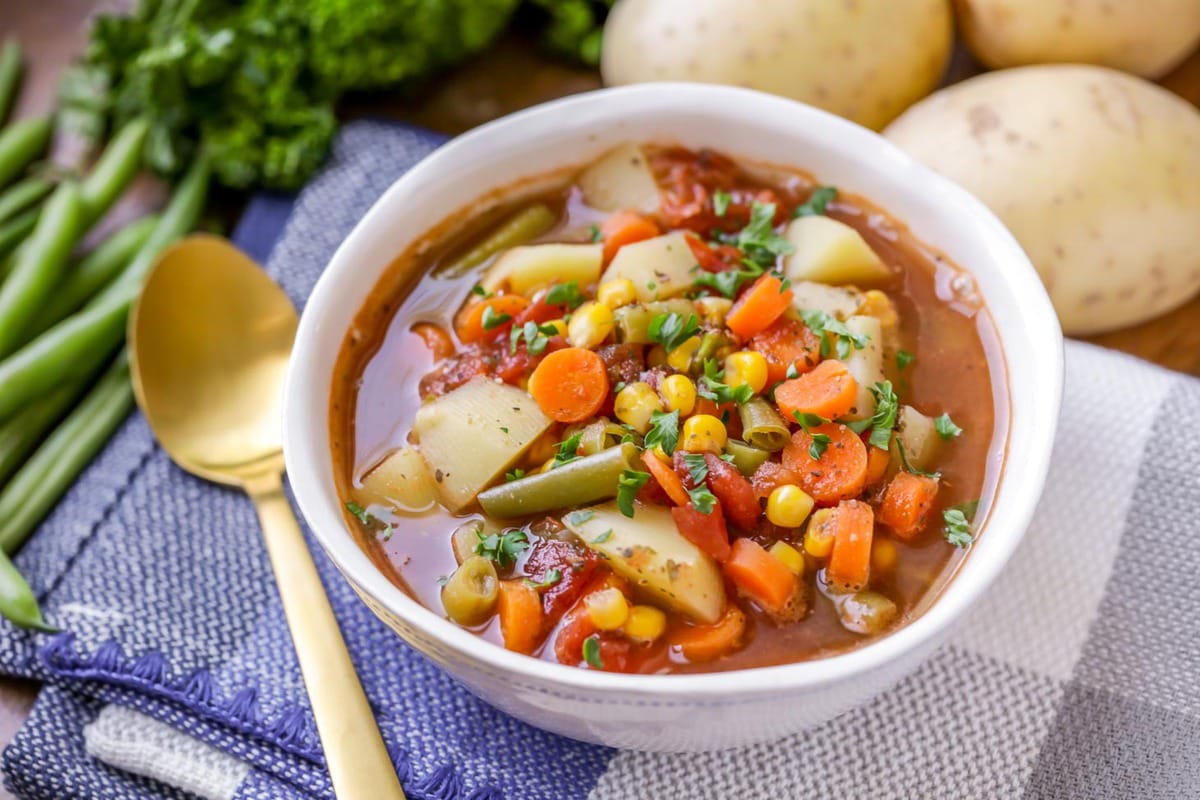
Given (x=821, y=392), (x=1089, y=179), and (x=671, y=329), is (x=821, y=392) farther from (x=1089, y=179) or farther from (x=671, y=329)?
(x=1089, y=179)

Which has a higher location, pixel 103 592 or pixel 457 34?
pixel 457 34

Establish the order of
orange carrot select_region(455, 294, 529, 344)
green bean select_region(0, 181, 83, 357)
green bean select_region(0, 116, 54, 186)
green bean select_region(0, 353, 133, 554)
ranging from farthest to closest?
1. green bean select_region(0, 116, 54, 186)
2. green bean select_region(0, 181, 83, 357)
3. green bean select_region(0, 353, 133, 554)
4. orange carrot select_region(455, 294, 529, 344)

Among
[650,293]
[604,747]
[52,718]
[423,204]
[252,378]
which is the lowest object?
[604,747]

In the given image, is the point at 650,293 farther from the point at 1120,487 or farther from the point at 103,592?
the point at 103,592

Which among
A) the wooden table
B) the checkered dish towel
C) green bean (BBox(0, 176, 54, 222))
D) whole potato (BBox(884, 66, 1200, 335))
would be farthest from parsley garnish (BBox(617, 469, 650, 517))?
green bean (BBox(0, 176, 54, 222))

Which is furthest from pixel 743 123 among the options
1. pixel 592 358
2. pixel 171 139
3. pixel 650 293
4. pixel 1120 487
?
pixel 171 139

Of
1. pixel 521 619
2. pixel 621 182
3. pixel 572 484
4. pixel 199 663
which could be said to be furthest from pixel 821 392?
pixel 199 663

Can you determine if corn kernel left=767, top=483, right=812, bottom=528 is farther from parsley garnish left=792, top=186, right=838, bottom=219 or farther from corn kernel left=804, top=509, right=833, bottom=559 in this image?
parsley garnish left=792, top=186, right=838, bottom=219
